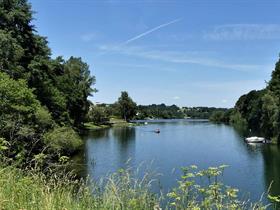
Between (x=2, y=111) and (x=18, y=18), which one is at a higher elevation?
(x=18, y=18)

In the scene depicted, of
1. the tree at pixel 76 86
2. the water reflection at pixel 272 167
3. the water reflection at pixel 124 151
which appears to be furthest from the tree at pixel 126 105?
the water reflection at pixel 272 167

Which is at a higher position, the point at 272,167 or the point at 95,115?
the point at 95,115

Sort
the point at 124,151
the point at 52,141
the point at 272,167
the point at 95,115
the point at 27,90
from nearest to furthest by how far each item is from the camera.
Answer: the point at 52,141
the point at 27,90
the point at 272,167
the point at 124,151
the point at 95,115

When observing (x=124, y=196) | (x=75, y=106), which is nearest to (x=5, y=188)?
(x=124, y=196)

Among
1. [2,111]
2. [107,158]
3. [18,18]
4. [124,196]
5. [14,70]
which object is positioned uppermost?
[18,18]

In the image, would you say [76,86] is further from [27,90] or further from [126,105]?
[126,105]

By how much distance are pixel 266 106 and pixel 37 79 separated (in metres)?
37.5

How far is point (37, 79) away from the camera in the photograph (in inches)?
1526

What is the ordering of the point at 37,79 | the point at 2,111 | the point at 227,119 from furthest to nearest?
1. the point at 227,119
2. the point at 37,79
3. the point at 2,111

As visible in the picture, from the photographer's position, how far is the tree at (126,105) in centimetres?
14085

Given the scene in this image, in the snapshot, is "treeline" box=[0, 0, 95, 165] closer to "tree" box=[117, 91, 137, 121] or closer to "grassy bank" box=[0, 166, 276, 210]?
"grassy bank" box=[0, 166, 276, 210]

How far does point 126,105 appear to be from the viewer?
5556 inches

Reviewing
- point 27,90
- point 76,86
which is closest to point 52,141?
point 27,90

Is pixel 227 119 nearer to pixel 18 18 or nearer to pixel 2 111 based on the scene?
pixel 18 18
